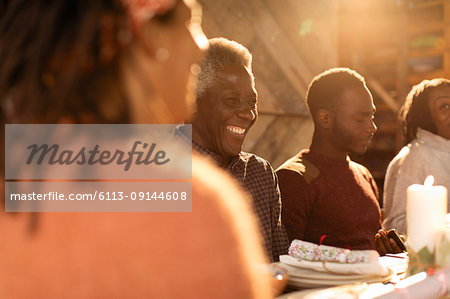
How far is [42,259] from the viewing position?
0.73 metres

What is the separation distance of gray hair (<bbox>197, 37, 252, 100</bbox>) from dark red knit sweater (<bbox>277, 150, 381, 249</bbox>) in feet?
2.03

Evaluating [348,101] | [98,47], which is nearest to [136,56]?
[98,47]

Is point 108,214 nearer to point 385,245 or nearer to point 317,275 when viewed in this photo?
point 317,275

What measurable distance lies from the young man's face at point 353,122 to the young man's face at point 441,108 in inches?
26.5

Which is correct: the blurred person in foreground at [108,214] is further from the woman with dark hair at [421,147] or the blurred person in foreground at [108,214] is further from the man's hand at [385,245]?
the woman with dark hair at [421,147]

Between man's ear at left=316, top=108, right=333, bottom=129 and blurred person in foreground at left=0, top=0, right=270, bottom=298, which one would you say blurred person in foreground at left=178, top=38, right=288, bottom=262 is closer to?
man's ear at left=316, top=108, right=333, bottom=129

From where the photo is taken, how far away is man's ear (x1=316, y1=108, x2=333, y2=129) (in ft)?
8.42

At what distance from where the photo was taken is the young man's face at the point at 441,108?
2941mm

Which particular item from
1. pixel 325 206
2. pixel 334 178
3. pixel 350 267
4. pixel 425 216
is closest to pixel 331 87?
pixel 334 178

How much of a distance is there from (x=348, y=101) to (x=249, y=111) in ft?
2.28

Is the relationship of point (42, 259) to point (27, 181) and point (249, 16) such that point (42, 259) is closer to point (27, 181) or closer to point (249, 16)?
point (27, 181)

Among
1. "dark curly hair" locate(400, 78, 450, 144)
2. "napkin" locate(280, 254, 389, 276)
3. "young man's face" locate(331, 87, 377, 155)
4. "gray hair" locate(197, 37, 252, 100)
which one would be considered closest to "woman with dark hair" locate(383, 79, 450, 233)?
"dark curly hair" locate(400, 78, 450, 144)

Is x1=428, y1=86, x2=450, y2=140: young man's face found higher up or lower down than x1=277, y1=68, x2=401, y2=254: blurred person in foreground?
higher up

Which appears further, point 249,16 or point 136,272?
point 249,16
